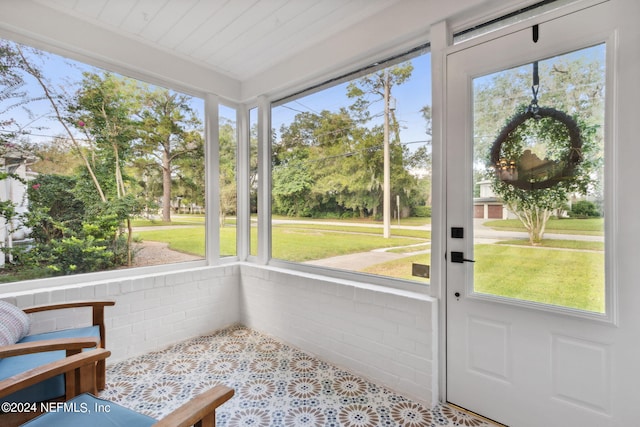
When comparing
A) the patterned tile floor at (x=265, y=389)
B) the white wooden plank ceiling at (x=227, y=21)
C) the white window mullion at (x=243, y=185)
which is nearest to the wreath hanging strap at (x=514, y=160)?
the white wooden plank ceiling at (x=227, y=21)

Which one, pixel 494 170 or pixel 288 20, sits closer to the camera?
pixel 494 170

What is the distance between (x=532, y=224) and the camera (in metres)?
1.68

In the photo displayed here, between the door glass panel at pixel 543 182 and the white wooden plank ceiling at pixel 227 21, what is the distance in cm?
115

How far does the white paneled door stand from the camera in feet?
4.91

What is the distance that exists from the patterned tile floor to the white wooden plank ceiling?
109 inches

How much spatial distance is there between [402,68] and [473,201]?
1157 mm

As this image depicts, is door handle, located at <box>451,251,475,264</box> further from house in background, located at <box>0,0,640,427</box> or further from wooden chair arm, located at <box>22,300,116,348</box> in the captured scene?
wooden chair arm, located at <box>22,300,116,348</box>

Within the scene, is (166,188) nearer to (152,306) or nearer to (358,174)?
(152,306)

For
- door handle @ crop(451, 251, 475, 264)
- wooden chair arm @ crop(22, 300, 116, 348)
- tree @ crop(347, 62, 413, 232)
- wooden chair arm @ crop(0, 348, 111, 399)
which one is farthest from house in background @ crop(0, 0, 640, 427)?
wooden chair arm @ crop(0, 348, 111, 399)

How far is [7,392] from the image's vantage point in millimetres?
1123

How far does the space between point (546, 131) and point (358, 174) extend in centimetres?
129

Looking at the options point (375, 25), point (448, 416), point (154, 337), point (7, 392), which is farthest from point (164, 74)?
point (448, 416)

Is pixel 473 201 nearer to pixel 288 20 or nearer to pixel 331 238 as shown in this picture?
pixel 331 238

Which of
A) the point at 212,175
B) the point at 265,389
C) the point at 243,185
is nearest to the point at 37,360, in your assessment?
the point at 265,389
